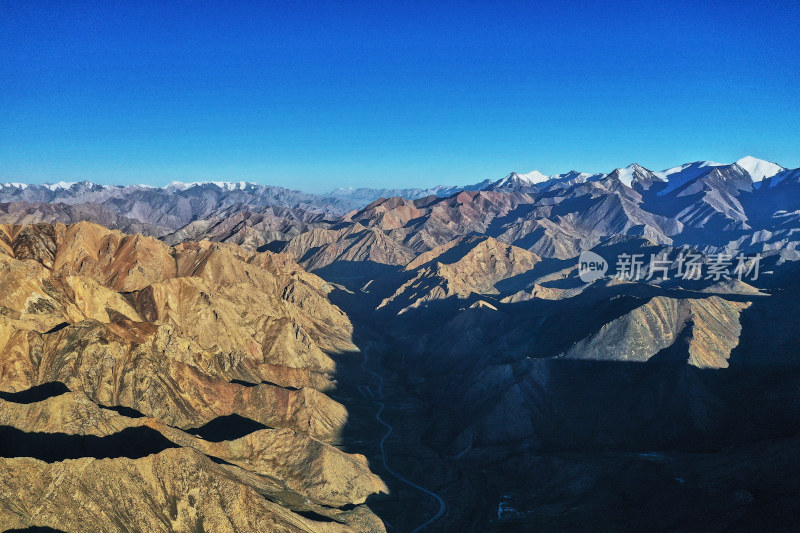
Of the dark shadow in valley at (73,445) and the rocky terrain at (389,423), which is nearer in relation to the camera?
the dark shadow in valley at (73,445)

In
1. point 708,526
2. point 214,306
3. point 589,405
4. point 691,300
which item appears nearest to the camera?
point 708,526

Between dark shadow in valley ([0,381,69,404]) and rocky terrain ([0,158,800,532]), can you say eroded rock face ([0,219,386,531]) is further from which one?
dark shadow in valley ([0,381,69,404])

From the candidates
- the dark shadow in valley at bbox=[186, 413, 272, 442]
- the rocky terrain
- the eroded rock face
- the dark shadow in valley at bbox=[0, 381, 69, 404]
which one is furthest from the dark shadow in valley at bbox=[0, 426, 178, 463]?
the dark shadow in valley at bbox=[186, 413, 272, 442]

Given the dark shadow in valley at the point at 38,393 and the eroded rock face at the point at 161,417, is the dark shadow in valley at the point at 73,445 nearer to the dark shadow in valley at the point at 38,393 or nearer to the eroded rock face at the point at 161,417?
the eroded rock face at the point at 161,417

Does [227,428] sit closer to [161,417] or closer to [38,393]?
[161,417]

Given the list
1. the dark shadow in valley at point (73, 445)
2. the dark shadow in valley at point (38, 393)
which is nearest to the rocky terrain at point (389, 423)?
the dark shadow in valley at point (73, 445)

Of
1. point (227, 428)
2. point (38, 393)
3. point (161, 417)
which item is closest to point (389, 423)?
point (227, 428)

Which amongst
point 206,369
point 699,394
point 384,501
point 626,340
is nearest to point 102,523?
point 384,501

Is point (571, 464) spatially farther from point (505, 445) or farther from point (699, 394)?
point (699, 394)
